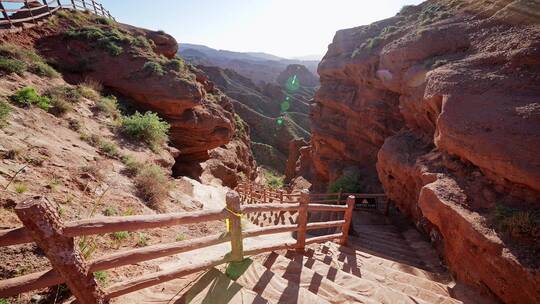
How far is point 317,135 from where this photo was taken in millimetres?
21203

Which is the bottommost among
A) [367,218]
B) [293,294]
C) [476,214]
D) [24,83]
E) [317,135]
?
[367,218]

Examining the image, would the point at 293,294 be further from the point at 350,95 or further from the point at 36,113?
the point at 350,95

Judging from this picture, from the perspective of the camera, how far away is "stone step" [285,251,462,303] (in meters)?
4.52

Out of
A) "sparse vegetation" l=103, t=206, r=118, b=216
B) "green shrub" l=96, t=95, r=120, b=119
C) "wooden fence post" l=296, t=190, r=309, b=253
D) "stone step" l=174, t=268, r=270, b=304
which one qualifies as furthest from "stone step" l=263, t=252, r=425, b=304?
"green shrub" l=96, t=95, r=120, b=119

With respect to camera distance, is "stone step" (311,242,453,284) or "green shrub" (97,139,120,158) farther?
"green shrub" (97,139,120,158)

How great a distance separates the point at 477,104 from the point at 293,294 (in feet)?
21.4

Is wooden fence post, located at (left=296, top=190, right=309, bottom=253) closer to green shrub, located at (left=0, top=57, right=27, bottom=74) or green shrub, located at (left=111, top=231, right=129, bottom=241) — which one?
green shrub, located at (left=111, top=231, right=129, bottom=241)

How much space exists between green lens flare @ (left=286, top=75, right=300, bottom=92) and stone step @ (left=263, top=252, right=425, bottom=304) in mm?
69215

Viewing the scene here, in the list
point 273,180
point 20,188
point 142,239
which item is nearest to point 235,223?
point 142,239

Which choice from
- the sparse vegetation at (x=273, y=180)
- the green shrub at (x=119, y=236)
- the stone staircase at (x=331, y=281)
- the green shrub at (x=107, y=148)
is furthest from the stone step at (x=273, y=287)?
the sparse vegetation at (x=273, y=180)

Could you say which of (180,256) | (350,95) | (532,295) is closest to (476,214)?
(532,295)

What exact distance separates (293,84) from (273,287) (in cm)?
7844

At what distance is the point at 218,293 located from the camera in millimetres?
3260

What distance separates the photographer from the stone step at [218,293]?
3145 mm
